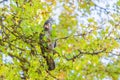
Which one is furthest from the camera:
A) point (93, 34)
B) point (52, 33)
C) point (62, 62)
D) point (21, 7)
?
point (93, 34)

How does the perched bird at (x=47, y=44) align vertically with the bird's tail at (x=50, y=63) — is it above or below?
above

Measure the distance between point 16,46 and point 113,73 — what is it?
1552 millimetres

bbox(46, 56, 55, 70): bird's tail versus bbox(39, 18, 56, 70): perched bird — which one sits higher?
bbox(39, 18, 56, 70): perched bird

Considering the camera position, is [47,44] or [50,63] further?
[50,63]

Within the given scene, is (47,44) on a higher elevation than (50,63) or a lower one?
higher

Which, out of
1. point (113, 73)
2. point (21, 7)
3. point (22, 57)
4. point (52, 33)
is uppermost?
point (21, 7)

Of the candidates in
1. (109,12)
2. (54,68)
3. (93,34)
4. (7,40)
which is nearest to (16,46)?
(7,40)

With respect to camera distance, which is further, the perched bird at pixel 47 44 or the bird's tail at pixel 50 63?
the bird's tail at pixel 50 63

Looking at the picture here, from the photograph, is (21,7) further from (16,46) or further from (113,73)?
(113,73)

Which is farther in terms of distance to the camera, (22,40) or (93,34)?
(93,34)

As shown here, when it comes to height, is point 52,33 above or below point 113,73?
above

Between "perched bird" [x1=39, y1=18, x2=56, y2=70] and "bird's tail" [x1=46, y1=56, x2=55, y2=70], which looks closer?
"perched bird" [x1=39, y1=18, x2=56, y2=70]

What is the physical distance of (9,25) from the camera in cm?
470

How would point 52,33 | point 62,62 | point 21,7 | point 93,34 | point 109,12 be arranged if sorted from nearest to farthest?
1. point 52,33
2. point 62,62
3. point 21,7
4. point 93,34
5. point 109,12
